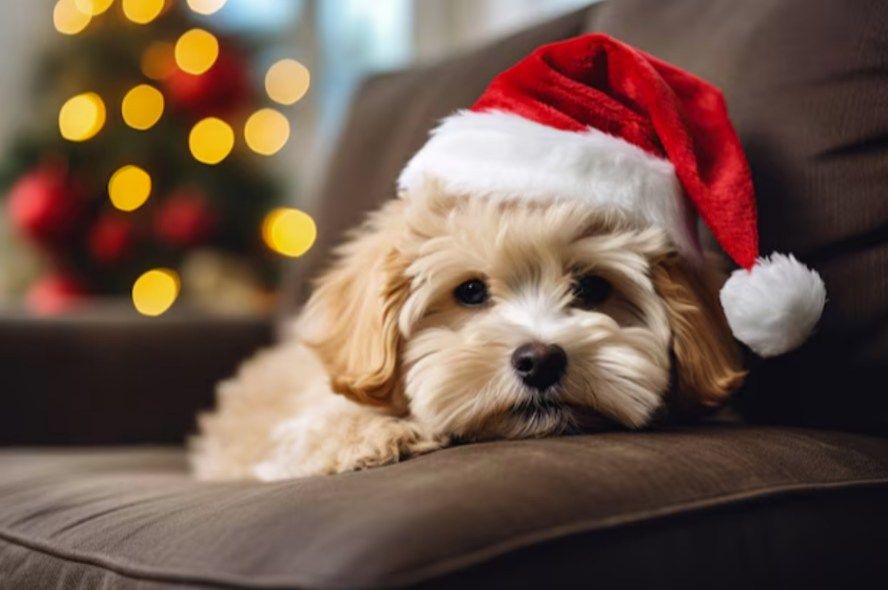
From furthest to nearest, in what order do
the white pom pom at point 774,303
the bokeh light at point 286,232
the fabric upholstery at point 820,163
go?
the bokeh light at point 286,232
the fabric upholstery at point 820,163
the white pom pom at point 774,303

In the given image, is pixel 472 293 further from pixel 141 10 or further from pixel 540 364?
pixel 141 10

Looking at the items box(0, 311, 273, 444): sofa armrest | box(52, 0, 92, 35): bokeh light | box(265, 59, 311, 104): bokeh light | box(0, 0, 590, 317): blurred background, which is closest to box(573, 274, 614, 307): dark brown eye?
box(0, 311, 273, 444): sofa armrest

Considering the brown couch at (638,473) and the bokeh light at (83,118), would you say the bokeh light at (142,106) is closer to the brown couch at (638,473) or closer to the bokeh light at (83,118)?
the bokeh light at (83,118)

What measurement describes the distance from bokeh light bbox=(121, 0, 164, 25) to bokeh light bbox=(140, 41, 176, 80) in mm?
93

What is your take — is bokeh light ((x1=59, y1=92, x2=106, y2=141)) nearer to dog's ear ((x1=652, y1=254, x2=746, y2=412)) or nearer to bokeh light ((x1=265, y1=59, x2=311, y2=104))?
bokeh light ((x1=265, y1=59, x2=311, y2=104))

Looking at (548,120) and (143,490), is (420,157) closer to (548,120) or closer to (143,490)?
(548,120)

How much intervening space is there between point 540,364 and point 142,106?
3245mm

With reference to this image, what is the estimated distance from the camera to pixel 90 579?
130 centimetres

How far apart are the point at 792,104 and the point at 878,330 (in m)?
0.34

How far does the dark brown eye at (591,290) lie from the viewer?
157 cm

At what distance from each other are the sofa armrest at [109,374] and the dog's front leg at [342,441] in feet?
2.99

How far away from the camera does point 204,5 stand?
175 inches

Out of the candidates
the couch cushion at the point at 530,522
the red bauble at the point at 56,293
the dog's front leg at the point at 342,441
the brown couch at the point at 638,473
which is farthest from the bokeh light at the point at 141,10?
the couch cushion at the point at 530,522

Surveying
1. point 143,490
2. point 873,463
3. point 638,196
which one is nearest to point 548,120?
point 638,196
